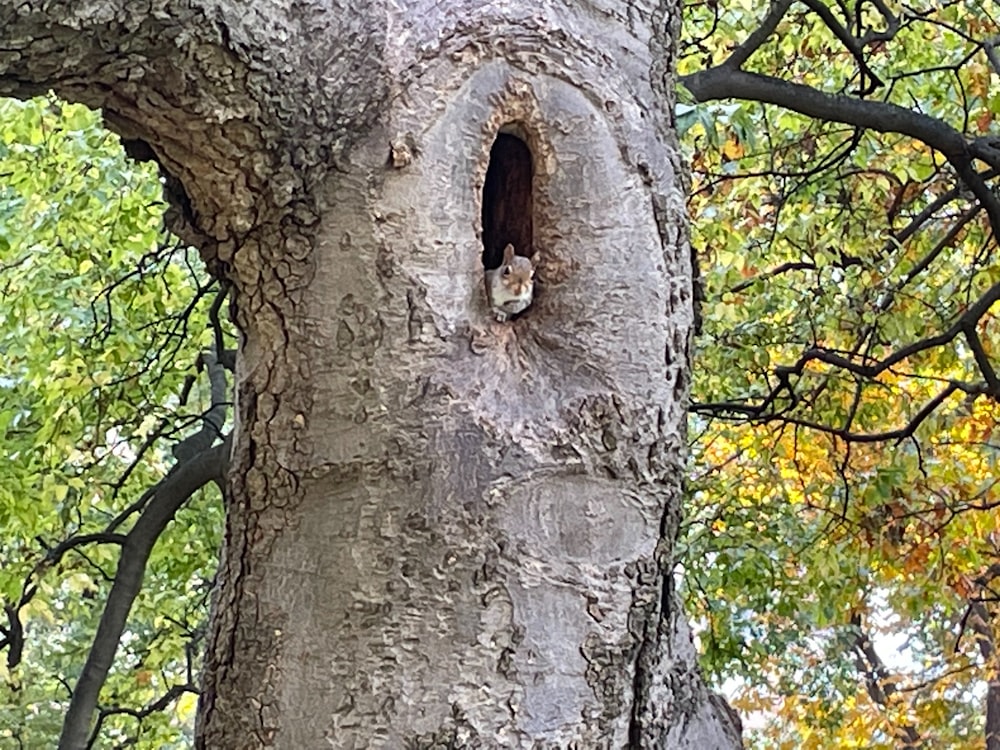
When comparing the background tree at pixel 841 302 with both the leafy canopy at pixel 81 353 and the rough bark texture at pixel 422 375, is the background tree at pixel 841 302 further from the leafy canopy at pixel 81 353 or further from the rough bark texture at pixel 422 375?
the rough bark texture at pixel 422 375

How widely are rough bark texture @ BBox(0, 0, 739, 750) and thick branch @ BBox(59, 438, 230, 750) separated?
2.62 metres

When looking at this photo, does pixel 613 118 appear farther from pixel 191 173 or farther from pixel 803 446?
pixel 803 446

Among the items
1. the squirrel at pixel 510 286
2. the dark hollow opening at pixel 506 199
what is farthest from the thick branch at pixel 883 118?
the squirrel at pixel 510 286

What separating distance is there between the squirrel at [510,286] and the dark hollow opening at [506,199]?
0.26ft

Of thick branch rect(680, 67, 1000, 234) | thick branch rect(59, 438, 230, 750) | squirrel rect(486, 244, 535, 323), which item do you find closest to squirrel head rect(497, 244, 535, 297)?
squirrel rect(486, 244, 535, 323)

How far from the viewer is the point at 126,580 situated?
412 cm

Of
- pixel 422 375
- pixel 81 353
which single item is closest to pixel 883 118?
pixel 81 353

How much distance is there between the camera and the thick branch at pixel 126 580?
398cm

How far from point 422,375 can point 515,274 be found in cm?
14

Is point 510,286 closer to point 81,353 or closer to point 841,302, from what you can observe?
point 81,353

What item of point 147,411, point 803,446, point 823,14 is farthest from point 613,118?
point 803,446

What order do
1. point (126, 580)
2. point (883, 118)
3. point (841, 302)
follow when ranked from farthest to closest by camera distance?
point (841, 302) < point (126, 580) < point (883, 118)

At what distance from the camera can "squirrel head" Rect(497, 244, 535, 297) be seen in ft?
4.28

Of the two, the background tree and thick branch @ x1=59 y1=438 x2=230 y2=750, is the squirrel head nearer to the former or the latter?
the background tree
